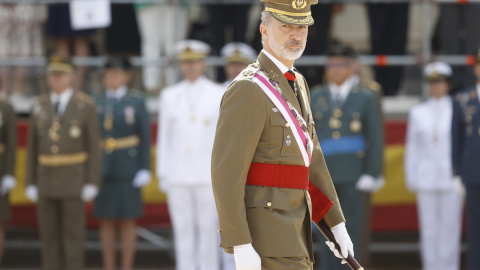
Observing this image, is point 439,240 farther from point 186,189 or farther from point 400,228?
point 186,189

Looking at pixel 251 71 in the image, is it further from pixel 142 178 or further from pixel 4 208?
pixel 4 208

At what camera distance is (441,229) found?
830 cm

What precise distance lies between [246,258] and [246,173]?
36 cm

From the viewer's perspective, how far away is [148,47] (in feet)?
30.9

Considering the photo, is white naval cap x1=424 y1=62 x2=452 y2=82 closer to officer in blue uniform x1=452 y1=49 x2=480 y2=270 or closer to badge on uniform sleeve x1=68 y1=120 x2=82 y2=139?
officer in blue uniform x1=452 y1=49 x2=480 y2=270

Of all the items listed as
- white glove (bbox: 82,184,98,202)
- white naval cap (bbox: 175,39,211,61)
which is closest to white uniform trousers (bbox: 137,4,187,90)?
white naval cap (bbox: 175,39,211,61)

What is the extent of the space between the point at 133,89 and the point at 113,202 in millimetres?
1719

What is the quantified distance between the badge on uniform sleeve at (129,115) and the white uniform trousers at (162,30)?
2.92 feet

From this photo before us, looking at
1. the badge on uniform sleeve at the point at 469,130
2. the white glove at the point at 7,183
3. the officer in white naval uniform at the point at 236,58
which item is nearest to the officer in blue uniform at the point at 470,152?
the badge on uniform sleeve at the point at 469,130

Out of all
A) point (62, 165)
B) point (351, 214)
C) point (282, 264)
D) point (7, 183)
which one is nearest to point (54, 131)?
point (62, 165)

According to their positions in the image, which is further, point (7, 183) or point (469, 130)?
point (7, 183)

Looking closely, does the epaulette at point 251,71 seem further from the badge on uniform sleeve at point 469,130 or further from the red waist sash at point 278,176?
the badge on uniform sleeve at point 469,130

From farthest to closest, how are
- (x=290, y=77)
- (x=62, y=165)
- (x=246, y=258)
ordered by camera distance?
(x=62, y=165) < (x=290, y=77) < (x=246, y=258)

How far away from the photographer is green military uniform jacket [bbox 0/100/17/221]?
8.66 metres
